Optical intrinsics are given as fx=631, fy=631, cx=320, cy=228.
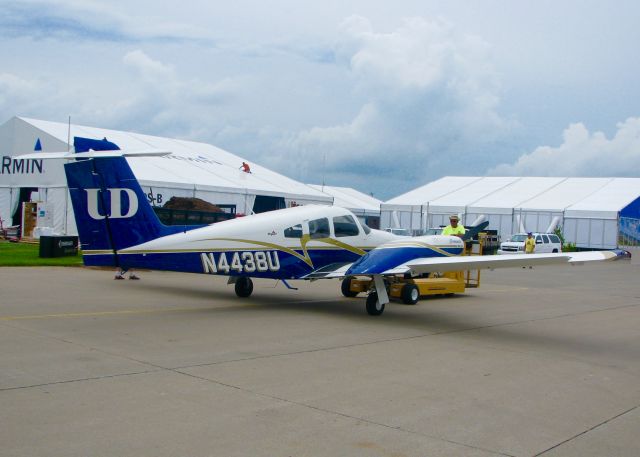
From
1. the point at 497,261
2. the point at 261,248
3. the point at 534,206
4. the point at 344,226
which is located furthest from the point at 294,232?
the point at 534,206

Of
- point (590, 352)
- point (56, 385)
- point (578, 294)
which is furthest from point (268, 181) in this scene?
point (56, 385)

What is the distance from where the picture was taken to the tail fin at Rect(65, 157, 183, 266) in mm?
13352

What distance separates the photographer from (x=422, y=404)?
253 inches

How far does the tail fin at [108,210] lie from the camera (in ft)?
43.8

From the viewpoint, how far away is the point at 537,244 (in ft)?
131

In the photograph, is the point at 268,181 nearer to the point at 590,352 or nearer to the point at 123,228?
the point at 123,228

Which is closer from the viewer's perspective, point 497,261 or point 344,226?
point 497,261

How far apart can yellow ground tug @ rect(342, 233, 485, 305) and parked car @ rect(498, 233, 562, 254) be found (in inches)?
825

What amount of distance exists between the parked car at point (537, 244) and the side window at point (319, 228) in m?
27.5

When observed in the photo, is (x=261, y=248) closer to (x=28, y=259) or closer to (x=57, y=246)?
(x=28, y=259)

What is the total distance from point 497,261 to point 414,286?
3994mm

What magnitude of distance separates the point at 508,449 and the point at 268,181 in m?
31.3

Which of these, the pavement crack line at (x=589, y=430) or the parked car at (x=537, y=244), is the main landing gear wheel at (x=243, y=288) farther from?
the parked car at (x=537, y=244)

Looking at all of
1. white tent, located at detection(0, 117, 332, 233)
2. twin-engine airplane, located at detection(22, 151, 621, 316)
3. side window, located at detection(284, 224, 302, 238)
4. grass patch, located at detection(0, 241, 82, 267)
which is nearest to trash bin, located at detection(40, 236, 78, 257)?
grass patch, located at detection(0, 241, 82, 267)
